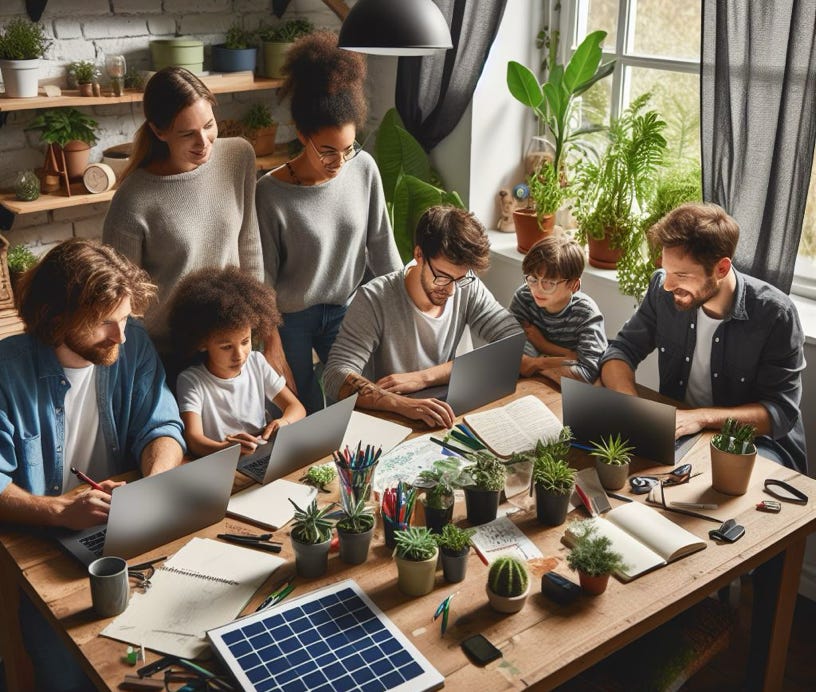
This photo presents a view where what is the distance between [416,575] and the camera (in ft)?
5.33

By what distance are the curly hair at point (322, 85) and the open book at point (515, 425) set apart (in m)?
0.90

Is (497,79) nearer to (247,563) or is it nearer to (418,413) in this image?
(418,413)

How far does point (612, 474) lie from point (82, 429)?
1210 millimetres

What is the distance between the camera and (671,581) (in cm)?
170

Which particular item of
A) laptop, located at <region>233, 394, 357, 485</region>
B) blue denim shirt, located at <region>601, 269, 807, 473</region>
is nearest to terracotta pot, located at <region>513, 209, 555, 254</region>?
blue denim shirt, located at <region>601, 269, 807, 473</region>

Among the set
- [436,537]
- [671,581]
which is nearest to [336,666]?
[436,537]

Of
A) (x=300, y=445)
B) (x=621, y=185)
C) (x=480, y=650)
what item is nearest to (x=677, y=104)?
(x=621, y=185)

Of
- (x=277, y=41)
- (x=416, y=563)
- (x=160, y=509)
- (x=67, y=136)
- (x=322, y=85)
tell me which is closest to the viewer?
(x=416, y=563)

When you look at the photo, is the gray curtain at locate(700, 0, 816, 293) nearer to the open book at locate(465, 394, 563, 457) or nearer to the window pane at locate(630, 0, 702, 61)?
the window pane at locate(630, 0, 702, 61)

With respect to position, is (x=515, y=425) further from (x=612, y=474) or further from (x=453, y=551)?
(x=453, y=551)

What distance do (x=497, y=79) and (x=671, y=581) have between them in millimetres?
2526

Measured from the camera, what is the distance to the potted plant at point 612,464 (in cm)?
198

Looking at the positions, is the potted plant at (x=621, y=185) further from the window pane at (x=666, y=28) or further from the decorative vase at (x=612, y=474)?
the decorative vase at (x=612, y=474)

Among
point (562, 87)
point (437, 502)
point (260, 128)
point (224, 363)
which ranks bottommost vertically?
point (437, 502)
